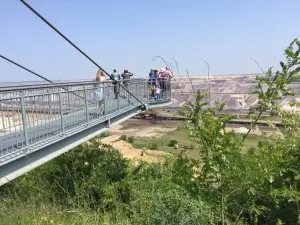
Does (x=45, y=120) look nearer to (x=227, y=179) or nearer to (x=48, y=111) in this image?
(x=48, y=111)

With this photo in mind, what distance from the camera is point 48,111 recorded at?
26.1 ft

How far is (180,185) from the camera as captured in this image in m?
5.88

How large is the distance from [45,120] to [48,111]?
22cm

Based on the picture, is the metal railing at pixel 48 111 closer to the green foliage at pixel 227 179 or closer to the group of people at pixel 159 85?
the green foliage at pixel 227 179

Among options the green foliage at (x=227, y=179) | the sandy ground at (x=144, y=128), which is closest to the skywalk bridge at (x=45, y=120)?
the green foliage at (x=227, y=179)

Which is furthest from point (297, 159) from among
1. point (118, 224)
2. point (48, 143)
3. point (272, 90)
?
point (48, 143)

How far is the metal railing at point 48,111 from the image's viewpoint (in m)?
6.55

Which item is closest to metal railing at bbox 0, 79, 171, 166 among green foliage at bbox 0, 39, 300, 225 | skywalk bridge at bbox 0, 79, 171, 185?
skywalk bridge at bbox 0, 79, 171, 185

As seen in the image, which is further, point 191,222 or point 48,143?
point 48,143

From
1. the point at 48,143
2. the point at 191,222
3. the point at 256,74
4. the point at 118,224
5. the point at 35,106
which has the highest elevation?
the point at 256,74

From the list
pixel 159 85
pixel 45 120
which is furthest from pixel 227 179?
pixel 159 85

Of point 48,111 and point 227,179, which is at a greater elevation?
point 48,111

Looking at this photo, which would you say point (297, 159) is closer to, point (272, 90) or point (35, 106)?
point (272, 90)

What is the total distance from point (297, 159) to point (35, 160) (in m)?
4.94
